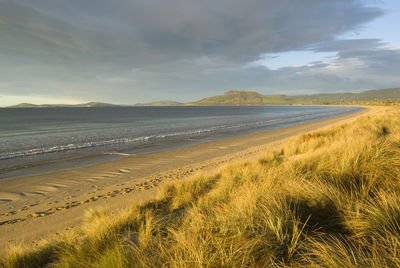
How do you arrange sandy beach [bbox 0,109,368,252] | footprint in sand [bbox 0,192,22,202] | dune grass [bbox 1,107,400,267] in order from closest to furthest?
dune grass [bbox 1,107,400,267]
sandy beach [bbox 0,109,368,252]
footprint in sand [bbox 0,192,22,202]

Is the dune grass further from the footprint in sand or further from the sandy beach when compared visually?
the footprint in sand

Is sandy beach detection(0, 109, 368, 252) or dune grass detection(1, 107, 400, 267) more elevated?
Result: dune grass detection(1, 107, 400, 267)

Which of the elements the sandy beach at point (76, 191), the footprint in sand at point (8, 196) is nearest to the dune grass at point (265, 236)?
the sandy beach at point (76, 191)

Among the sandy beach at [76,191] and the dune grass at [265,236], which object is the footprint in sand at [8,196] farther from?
the dune grass at [265,236]

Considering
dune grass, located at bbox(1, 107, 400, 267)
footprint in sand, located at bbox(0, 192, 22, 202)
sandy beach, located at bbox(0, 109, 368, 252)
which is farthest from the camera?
footprint in sand, located at bbox(0, 192, 22, 202)

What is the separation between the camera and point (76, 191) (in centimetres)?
820

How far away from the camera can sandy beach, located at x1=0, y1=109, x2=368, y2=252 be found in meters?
5.66

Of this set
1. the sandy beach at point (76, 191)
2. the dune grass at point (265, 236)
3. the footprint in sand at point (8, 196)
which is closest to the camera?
the dune grass at point (265, 236)

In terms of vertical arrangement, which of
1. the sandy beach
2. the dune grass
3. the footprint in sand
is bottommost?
the sandy beach

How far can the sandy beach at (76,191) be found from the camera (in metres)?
5.66

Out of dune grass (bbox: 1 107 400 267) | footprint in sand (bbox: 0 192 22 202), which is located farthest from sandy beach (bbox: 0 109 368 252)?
dune grass (bbox: 1 107 400 267)

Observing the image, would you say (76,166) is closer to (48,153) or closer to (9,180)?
(9,180)

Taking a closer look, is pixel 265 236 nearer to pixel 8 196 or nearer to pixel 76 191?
pixel 76 191

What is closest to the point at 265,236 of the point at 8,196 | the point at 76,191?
the point at 76,191
